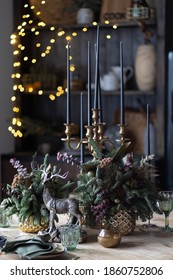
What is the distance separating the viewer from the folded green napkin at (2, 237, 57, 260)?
2.02m

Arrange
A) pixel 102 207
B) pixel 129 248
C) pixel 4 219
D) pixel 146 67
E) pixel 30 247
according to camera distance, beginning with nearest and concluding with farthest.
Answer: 1. pixel 30 247
2. pixel 129 248
3. pixel 102 207
4. pixel 4 219
5. pixel 146 67

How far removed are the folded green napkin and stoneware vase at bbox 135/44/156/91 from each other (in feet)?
9.12

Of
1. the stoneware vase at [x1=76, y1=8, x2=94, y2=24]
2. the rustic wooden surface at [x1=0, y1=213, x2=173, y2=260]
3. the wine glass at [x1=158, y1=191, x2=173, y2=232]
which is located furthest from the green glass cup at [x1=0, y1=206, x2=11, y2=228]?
the stoneware vase at [x1=76, y1=8, x2=94, y2=24]

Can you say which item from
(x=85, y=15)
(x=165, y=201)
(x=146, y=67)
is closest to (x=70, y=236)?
(x=165, y=201)

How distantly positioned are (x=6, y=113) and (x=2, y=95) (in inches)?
6.0

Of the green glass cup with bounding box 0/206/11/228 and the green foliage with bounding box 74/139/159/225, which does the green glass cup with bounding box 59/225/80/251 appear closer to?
the green foliage with bounding box 74/139/159/225

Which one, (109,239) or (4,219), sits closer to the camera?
(109,239)

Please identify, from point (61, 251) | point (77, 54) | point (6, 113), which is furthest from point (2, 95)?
point (61, 251)

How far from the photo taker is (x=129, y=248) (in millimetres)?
2186

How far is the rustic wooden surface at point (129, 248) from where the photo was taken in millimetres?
2072

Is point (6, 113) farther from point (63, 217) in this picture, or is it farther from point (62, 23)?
point (63, 217)

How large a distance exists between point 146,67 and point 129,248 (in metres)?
2.70

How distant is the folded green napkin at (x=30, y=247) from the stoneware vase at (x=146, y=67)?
2.78 metres

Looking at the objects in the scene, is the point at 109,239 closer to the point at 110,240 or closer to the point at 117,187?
the point at 110,240
